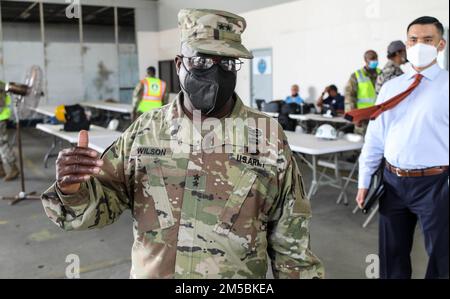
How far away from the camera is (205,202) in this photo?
1.11 m

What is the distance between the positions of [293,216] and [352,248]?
7.17 feet

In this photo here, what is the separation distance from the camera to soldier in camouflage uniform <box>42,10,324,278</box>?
1.11 m

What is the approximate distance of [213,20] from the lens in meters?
1.08

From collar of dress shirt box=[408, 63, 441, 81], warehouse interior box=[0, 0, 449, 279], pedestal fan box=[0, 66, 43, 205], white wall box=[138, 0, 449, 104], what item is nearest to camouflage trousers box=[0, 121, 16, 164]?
warehouse interior box=[0, 0, 449, 279]

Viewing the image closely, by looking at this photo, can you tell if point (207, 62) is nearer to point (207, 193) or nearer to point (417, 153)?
A: point (207, 193)

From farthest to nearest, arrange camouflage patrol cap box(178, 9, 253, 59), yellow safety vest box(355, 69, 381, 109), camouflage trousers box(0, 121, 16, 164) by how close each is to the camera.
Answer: camouflage trousers box(0, 121, 16, 164) < yellow safety vest box(355, 69, 381, 109) < camouflage patrol cap box(178, 9, 253, 59)

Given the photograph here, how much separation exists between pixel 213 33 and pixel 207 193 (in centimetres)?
41

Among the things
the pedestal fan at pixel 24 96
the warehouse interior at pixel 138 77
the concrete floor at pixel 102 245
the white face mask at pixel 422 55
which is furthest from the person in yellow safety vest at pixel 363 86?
the pedestal fan at pixel 24 96

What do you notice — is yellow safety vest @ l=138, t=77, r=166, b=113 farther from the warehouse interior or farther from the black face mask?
the black face mask

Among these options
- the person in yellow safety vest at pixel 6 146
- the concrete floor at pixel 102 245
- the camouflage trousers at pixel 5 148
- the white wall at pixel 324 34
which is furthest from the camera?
the white wall at pixel 324 34

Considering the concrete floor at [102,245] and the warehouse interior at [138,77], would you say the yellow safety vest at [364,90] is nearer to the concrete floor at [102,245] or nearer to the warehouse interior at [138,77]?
the warehouse interior at [138,77]

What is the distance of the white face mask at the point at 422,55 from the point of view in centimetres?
168

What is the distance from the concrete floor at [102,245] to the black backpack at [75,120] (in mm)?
1022

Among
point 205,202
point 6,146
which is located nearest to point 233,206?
point 205,202
